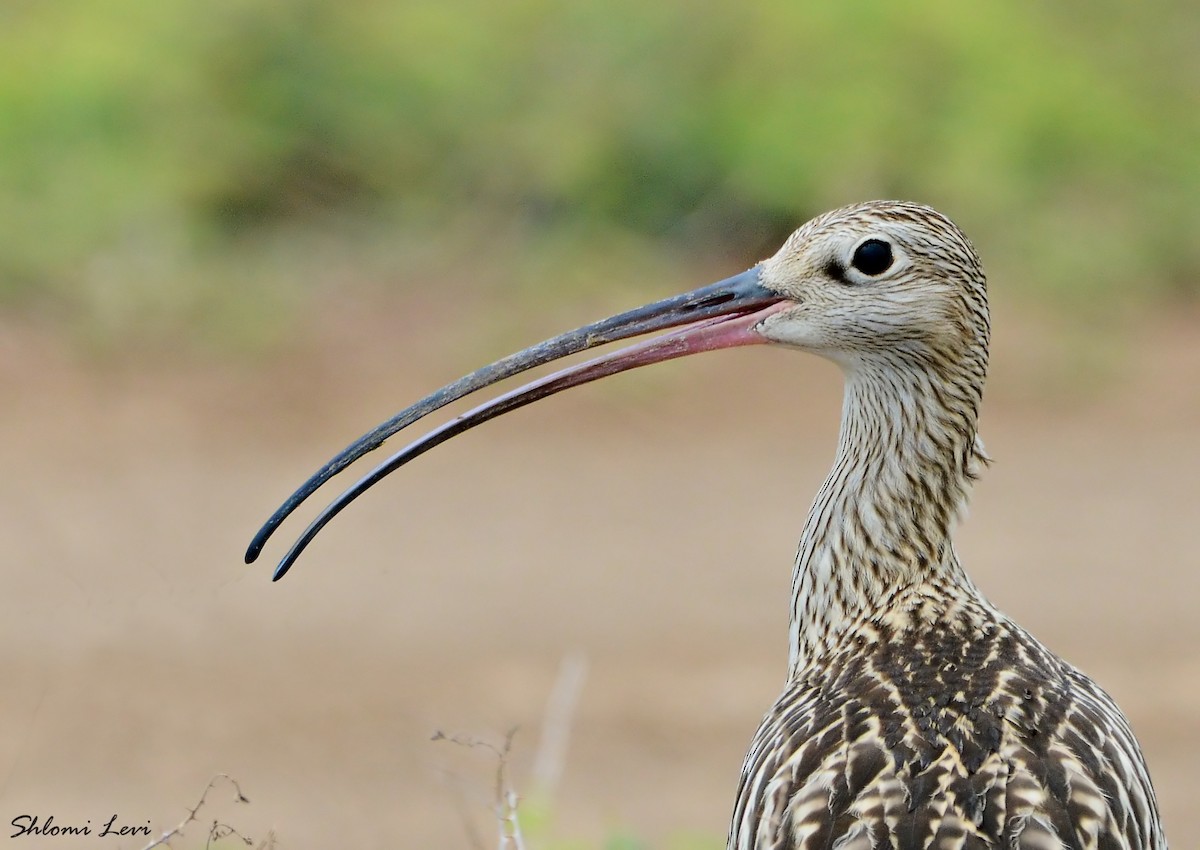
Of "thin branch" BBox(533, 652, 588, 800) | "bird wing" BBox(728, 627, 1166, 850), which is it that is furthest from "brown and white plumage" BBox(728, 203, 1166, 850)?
"thin branch" BBox(533, 652, 588, 800)

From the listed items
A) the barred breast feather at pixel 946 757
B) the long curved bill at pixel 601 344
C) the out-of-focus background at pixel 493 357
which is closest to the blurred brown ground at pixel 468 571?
the out-of-focus background at pixel 493 357

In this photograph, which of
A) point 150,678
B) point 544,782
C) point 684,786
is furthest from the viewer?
point 150,678

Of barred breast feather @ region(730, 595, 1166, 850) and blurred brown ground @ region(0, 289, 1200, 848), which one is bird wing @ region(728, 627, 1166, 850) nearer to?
barred breast feather @ region(730, 595, 1166, 850)

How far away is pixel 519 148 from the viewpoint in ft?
34.2

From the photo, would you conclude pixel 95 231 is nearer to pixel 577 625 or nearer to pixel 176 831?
pixel 577 625

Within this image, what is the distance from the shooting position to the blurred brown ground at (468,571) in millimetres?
7160

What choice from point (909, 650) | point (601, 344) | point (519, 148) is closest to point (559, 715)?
point (601, 344)

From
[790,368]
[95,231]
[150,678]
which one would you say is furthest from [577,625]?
[95,231]

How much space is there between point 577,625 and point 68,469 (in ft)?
8.34

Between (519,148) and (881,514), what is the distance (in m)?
6.50

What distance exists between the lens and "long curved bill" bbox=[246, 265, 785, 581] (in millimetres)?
4129

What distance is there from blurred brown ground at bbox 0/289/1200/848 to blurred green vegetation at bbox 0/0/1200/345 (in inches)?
20.3

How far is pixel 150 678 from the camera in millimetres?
7676

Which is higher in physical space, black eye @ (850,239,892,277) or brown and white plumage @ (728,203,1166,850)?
black eye @ (850,239,892,277)
